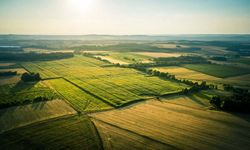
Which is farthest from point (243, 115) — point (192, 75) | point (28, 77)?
point (28, 77)

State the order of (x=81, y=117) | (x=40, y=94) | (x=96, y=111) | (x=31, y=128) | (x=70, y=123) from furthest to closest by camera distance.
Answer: (x=40, y=94), (x=96, y=111), (x=81, y=117), (x=70, y=123), (x=31, y=128)

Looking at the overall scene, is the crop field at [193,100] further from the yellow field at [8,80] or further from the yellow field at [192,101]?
the yellow field at [8,80]

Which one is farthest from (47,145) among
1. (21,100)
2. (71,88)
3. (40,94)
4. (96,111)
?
(71,88)

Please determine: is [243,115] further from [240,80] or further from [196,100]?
[240,80]

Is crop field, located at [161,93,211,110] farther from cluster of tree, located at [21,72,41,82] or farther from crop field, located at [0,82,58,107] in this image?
cluster of tree, located at [21,72,41,82]

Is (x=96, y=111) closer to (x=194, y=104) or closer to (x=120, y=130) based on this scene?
(x=120, y=130)

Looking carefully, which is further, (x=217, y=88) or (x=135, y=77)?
(x=135, y=77)
